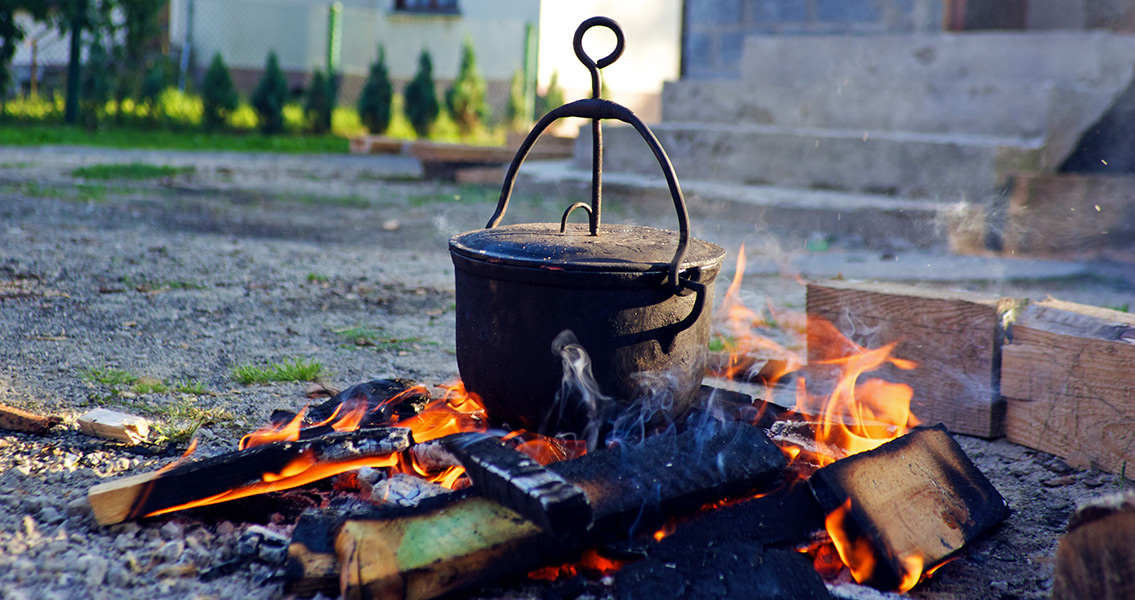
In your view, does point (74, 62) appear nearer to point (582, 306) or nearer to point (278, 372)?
point (278, 372)

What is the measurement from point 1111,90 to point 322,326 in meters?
5.14

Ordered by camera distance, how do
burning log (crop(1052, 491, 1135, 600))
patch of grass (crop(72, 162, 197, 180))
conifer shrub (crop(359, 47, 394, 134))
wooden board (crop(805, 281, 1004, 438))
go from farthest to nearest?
conifer shrub (crop(359, 47, 394, 134)) → patch of grass (crop(72, 162, 197, 180)) → wooden board (crop(805, 281, 1004, 438)) → burning log (crop(1052, 491, 1135, 600))

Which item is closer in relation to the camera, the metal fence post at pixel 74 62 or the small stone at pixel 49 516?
the small stone at pixel 49 516

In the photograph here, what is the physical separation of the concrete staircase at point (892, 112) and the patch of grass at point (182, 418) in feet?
15.4

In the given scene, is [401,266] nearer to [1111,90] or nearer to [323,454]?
[323,454]

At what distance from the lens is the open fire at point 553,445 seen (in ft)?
5.69

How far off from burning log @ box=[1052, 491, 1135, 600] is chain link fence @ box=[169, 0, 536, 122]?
1374cm

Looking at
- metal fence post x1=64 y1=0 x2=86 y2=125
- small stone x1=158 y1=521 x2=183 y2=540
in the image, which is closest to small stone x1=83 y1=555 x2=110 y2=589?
small stone x1=158 y1=521 x2=183 y2=540

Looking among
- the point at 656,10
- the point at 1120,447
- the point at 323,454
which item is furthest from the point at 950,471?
the point at 656,10

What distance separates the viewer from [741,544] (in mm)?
1681

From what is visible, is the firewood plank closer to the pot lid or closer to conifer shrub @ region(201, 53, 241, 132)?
the pot lid

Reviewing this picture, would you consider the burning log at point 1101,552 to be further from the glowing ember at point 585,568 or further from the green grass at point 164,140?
the green grass at point 164,140

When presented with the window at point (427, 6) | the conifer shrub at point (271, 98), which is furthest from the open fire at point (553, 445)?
the window at point (427, 6)

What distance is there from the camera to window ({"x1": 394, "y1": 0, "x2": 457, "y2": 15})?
15141mm
